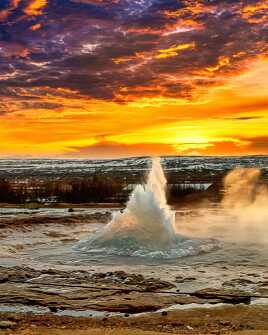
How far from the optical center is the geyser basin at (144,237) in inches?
701

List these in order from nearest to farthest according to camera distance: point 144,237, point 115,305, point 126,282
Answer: point 115,305 < point 126,282 < point 144,237

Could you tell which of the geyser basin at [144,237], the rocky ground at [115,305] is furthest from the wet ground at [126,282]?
the geyser basin at [144,237]

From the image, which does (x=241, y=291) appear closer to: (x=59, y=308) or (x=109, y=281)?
(x=109, y=281)

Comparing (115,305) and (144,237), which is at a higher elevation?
(144,237)

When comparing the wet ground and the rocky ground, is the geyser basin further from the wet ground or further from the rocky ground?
the rocky ground

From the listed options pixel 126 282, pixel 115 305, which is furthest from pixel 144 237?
pixel 115 305

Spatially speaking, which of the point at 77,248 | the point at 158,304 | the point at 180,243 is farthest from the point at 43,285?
the point at 180,243

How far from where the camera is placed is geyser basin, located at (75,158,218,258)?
17.8 metres

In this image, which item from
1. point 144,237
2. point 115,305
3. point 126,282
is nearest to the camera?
point 115,305

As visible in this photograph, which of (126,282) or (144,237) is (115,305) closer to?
(126,282)

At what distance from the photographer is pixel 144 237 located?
18.8 m

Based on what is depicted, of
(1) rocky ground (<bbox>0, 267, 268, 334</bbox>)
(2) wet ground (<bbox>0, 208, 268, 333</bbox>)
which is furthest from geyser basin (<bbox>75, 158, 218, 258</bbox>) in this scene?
(1) rocky ground (<bbox>0, 267, 268, 334</bbox>)

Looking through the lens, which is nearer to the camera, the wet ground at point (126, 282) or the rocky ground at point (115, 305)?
the rocky ground at point (115, 305)

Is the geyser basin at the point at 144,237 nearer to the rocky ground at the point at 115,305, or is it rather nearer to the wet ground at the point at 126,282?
the wet ground at the point at 126,282
